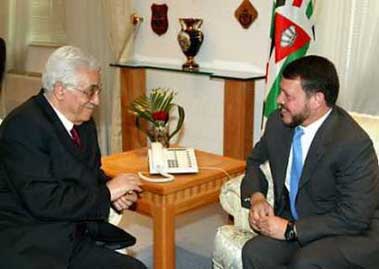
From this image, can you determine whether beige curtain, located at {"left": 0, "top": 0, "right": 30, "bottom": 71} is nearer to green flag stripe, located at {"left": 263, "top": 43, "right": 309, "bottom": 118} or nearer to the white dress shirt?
green flag stripe, located at {"left": 263, "top": 43, "right": 309, "bottom": 118}

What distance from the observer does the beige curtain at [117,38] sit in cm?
461

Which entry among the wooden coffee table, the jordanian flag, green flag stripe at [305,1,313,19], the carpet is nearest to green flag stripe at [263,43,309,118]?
the jordanian flag

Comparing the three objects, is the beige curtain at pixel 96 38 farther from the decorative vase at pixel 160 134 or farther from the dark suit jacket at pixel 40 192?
the dark suit jacket at pixel 40 192

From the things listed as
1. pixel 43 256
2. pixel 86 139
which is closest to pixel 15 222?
pixel 43 256

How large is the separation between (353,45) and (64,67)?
1930mm

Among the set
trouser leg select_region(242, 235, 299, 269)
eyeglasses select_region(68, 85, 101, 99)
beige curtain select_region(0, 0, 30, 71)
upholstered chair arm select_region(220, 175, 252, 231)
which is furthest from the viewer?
beige curtain select_region(0, 0, 30, 71)

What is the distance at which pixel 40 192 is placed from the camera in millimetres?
2006

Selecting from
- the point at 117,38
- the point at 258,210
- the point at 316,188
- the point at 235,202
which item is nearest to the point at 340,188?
the point at 316,188

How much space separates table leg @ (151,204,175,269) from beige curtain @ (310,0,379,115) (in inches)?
56.0

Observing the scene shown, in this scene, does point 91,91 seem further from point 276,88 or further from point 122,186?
point 276,88

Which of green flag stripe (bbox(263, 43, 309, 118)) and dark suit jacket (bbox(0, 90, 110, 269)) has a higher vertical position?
green flag stripe (bbox(263, 43, 309, 118))

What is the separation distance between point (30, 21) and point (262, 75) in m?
2.62

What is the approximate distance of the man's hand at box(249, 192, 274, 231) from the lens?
2328 mm

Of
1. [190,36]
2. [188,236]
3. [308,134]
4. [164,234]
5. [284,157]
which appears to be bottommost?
[188,236]
